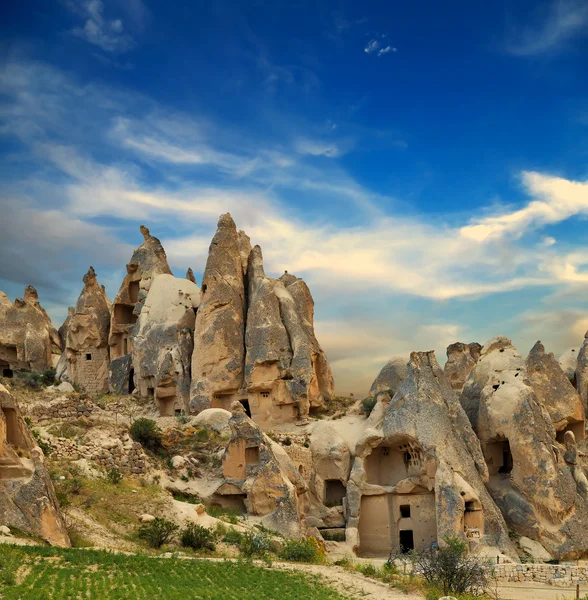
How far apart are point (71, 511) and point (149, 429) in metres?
6.35

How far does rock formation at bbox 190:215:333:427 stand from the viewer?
33.3m

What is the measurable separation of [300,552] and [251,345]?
49.3ft

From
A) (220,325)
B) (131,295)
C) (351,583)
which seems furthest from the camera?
(131,295)

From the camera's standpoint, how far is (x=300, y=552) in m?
19.8

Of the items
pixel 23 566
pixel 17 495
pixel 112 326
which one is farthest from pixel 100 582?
pixel 112 326

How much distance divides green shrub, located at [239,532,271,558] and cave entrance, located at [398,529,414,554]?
771 cm

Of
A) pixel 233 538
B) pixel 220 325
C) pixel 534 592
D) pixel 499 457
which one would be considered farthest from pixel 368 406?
pixel 233 538

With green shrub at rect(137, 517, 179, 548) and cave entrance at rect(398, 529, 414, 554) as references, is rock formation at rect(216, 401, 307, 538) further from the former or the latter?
cave entrance at rect(398, 529, 414, 554)

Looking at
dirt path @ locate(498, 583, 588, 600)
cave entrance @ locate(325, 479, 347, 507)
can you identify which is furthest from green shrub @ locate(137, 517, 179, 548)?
cave entrance @ locate(325, 479, 347, 507)

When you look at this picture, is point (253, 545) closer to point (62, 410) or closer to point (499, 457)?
point (62, 410)

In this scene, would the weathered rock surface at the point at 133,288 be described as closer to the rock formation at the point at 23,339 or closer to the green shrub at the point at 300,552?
the rock formation at the point at 23,339

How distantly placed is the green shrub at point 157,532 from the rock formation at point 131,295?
2043 cm

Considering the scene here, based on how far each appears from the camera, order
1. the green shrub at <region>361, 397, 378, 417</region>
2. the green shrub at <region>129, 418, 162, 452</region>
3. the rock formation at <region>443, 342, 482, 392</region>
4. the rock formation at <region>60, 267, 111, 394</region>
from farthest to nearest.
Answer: the rock formation at <region>60, 267, 111, 394</region> < the rock formation at <region>443, 342, 482, 392</region> < the green shrub at <region>361, 397, 378, 417</region> < the green shrub at <region>129, 418, 162, 452</region>

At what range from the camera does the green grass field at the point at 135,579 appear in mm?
13258
